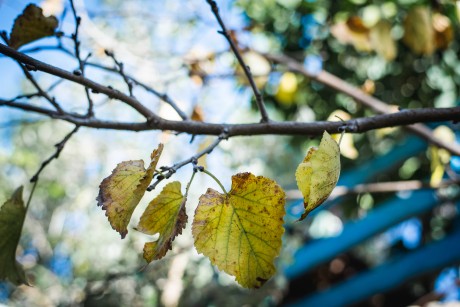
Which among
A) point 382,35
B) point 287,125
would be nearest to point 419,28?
point 382,35

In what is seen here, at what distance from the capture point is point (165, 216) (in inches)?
19.8

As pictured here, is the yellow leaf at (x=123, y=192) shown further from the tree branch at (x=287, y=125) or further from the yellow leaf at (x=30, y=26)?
the yellow leaf at (x=30, y=26)

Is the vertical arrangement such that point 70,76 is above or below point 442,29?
below

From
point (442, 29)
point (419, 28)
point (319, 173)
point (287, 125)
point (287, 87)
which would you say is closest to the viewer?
point (319, 173)

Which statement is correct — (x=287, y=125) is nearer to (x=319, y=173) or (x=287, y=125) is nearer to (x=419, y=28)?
(x=319, y=173)

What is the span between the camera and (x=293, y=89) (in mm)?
1783

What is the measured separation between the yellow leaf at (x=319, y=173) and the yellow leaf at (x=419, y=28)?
120cm

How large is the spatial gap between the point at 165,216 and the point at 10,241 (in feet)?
1.06

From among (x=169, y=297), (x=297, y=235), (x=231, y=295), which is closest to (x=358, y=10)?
(x=297, y=235)

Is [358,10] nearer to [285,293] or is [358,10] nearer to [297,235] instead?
[297,235]

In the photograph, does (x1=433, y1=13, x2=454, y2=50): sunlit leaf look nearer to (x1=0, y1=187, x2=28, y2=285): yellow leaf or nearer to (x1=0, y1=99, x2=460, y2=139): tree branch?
(x1=0, y1=99, x2=460, y2=139): tree branch

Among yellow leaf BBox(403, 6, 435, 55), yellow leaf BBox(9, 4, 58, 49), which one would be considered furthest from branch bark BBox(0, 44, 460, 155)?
yellow leaf BBox(403, 6, 435, 55)

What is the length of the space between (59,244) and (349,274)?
2589mm

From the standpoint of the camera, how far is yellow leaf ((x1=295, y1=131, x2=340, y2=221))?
1.41 feet
